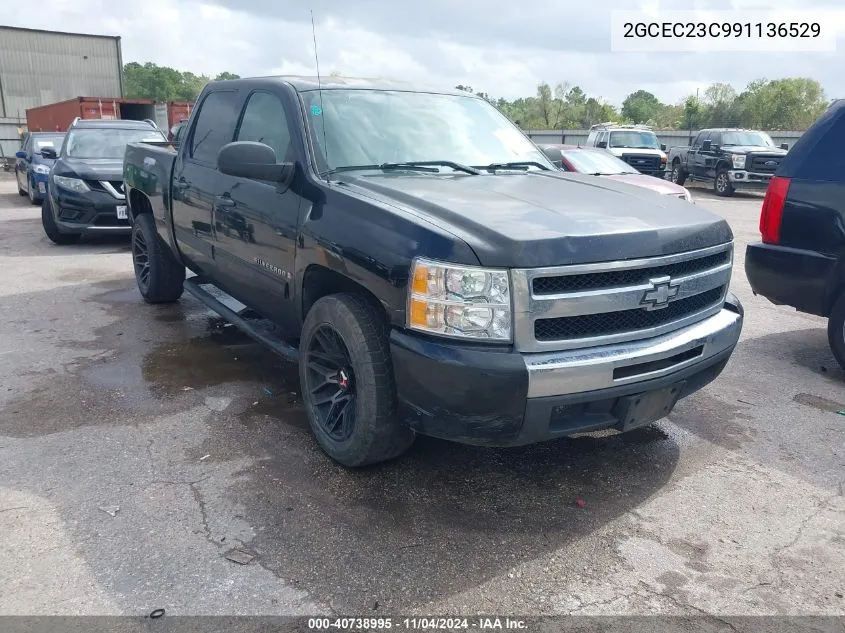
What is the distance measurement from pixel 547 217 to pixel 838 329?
117 inches

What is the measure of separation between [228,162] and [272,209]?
0.36 metres

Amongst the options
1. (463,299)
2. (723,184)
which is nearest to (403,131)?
(463,299)

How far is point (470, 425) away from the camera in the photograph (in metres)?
2.90

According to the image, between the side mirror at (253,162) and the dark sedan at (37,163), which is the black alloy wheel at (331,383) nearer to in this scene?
the side mirror at (253,162)

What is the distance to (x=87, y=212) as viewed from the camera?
31.7 ft

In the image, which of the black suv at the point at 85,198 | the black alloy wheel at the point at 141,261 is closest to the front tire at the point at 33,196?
the black suv at the point at 85,198

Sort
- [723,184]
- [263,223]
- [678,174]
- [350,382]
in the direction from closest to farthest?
[350,382], [263,223], [723,184], [678,174]

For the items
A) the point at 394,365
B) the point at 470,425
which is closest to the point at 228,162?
the point at 394,365

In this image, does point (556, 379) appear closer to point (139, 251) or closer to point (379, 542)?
point (379, 542)

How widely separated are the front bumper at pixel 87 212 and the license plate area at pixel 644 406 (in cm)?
832

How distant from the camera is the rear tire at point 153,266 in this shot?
20.9ft

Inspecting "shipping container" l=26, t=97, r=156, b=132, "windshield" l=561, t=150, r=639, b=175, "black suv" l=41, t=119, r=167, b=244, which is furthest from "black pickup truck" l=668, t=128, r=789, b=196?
"shipping container" l=26, t=97, r=156, b=132

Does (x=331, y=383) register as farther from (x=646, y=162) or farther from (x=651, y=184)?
(x=646, y=162)

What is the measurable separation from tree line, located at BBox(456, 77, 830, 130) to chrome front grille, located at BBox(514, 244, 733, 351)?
42.5 m
